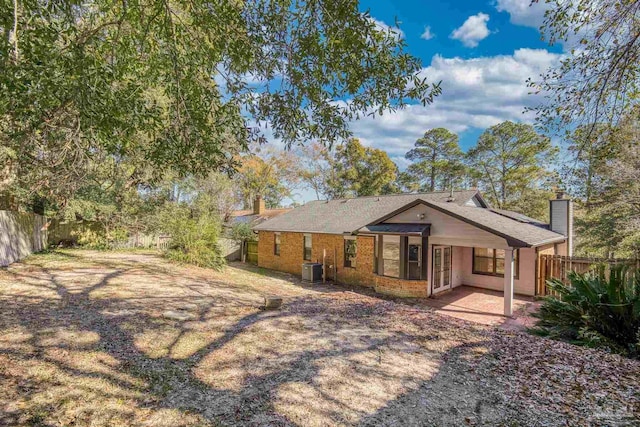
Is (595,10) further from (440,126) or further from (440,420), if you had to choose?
(440,126)

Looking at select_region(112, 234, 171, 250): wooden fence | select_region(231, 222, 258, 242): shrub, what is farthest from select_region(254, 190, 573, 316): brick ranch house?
select_region(112, 234, 171, 250): wooden fence

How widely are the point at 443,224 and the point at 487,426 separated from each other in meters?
8.97

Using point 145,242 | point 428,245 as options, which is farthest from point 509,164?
point 145,242

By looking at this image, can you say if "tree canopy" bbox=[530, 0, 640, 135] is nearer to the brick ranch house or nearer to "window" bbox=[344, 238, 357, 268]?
the brick ranch house

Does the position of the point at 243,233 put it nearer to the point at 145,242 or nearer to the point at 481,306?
the point at 145,242

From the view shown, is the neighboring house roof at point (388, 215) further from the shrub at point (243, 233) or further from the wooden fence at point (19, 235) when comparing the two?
the wooden fence at point (19, 235)

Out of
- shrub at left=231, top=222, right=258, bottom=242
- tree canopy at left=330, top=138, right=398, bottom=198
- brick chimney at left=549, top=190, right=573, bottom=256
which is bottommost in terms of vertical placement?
shrub at left=231, top=222, right=258, bottom=242

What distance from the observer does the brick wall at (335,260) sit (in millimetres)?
12844

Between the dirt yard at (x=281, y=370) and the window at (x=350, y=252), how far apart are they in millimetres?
7408

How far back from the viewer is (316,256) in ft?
55.2

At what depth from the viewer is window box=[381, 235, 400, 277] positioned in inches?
511

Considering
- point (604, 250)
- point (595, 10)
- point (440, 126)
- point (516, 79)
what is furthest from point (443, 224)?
point (440, 126)

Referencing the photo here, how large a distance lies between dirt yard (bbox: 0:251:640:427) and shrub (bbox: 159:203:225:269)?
27.0ft

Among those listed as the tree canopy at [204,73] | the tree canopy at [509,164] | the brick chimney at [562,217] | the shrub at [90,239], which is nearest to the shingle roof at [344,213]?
the brick chimney at [562,217]
